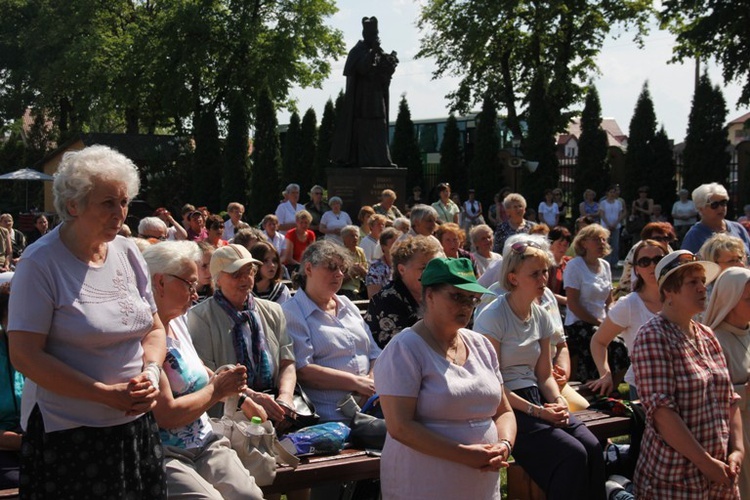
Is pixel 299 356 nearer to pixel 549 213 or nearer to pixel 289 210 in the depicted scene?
pixel 289 210

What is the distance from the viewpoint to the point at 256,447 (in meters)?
4.30

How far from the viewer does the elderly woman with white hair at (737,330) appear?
16.7ft

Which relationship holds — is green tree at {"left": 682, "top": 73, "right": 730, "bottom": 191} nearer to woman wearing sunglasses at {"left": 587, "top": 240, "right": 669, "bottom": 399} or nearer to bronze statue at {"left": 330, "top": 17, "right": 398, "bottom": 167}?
bronze statue at {"left": 330, "top": 17, "right": 398, "bottom": 167}

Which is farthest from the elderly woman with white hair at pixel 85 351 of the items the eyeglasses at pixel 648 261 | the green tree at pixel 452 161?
the green tree at pixel 452 161

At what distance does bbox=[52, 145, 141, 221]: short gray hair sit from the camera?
3.45 meters

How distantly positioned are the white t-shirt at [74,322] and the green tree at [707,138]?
921 inches

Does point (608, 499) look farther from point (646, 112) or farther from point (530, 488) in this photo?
point (646, 112)

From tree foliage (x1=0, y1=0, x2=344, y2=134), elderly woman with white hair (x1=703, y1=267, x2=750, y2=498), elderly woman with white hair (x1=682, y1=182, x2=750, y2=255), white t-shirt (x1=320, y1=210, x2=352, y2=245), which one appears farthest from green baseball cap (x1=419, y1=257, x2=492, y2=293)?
tree foliage (x1=0, y1=0, x2=344, y2=134)

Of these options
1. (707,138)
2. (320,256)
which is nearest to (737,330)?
(320,256)

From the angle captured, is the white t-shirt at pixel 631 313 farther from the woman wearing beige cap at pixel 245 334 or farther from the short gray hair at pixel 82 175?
the short gray hair at pixel 82 175

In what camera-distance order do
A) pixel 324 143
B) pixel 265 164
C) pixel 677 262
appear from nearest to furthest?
pixel 677 262, pixel 265 164, pixel 324 143

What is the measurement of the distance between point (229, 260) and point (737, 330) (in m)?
2.81

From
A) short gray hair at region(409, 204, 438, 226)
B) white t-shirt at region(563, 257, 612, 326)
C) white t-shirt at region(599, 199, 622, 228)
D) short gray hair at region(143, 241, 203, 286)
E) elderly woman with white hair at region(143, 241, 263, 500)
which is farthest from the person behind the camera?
white t-shirt at region(599, 199, 622, 228)

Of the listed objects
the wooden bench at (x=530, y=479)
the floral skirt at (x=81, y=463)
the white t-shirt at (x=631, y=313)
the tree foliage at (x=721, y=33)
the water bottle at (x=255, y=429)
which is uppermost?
the tree foliage at (x=721, y=33)
